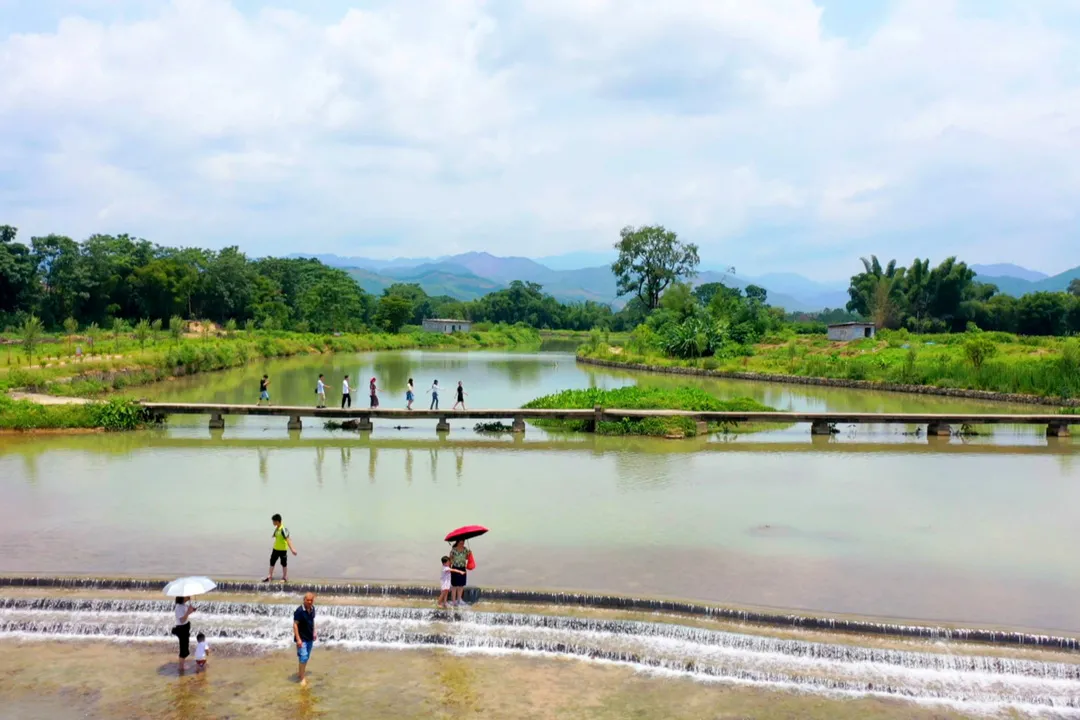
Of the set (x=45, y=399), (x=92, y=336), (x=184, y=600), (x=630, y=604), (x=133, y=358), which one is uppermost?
(x=92, y=336)

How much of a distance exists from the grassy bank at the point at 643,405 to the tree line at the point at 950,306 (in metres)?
55.1

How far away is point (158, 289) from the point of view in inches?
2948

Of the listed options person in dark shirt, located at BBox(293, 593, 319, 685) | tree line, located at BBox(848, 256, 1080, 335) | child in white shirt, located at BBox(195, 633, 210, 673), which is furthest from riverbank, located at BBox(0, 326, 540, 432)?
tree line, located at BBox(848, 256, 1080, 335)

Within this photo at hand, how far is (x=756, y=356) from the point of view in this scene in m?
58.7

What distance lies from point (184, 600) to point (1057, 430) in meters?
27.0

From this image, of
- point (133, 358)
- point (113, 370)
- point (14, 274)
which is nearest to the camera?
point (113, 370)

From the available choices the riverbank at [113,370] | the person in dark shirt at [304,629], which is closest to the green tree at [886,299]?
the riverbank at [113,370]

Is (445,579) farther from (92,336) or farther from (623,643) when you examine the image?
(92,336)

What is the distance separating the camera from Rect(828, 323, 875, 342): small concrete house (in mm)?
65500

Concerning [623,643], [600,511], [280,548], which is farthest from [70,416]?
[623,643]

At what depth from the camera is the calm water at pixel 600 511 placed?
483 inches

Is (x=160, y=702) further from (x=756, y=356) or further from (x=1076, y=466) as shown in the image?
(x=756, y=356)

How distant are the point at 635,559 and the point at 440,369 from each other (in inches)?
1809

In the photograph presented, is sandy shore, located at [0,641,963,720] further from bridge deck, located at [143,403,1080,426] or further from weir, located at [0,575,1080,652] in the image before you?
bridge deck, located at [143,403,1080,426]
